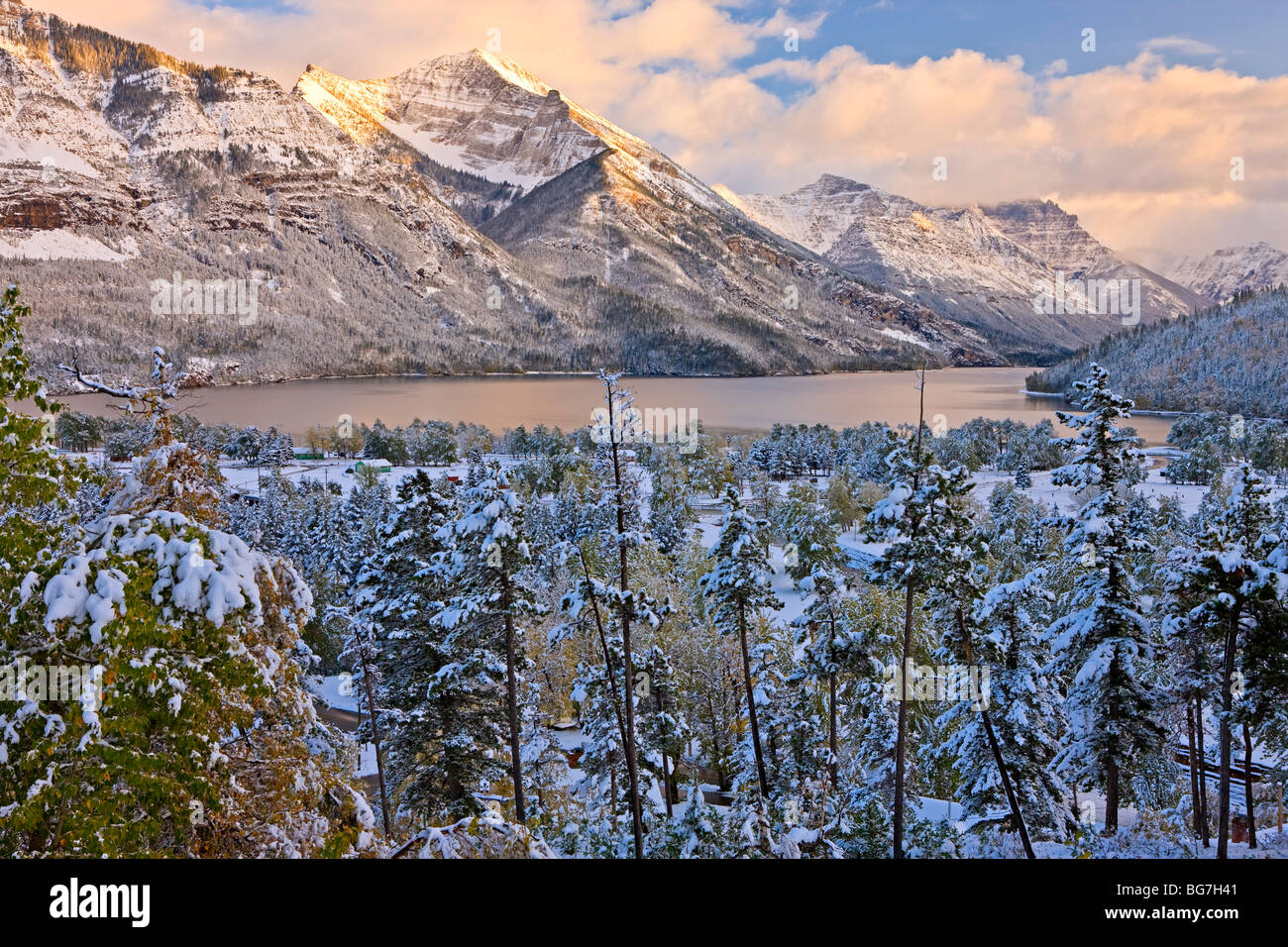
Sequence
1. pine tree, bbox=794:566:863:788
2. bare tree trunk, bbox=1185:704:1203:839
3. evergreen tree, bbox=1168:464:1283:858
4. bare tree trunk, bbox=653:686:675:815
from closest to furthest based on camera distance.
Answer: evergreen tree, bbox=1168:464:1283:858
bare tree trunk, bbox=1185:704:1203:839
pine tree, bbox=794:566:863:788
bare tree trunk, bbox=653:686:675:815

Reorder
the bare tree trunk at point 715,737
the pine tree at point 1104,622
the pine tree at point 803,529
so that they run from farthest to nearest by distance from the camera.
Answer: the pine tree at point 803,529
the bare tree trunk at point 715,737
the pine tree at point 1104,622

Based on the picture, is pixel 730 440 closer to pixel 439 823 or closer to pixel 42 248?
pixel 439 823

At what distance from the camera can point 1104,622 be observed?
50.1 ft

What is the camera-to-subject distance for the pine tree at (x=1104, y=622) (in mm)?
14398

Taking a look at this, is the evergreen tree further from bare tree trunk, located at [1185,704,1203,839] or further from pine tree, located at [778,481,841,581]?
pine tree, located at [778,481,841,581]

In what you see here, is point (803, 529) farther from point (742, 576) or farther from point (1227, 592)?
point (1227, 592)

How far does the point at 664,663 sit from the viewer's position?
23.4 meters

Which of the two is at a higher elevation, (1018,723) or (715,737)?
(1018,723)

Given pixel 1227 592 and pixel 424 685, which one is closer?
pixel 1227 592

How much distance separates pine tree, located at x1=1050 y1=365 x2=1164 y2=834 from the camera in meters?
14.4

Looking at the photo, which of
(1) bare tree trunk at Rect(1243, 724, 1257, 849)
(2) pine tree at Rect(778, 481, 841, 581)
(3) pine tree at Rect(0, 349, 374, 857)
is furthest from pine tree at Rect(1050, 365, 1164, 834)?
(2) pine tree at Rect(778, 481, 841, 581)

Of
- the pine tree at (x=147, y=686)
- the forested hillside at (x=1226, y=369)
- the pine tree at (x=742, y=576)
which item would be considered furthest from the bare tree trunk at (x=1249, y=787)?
the forested hillside at (x=1226, y=369)

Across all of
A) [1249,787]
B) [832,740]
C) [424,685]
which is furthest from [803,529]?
[424,685]

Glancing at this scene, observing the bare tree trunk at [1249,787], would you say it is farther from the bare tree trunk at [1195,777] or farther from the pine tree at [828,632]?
the pine tree at [828,632]
